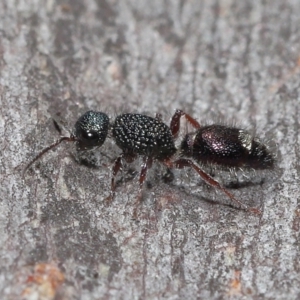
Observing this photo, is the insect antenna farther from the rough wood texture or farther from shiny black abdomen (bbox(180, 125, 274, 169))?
shiny black abdomen (bbox(180, 125, 274, 169))

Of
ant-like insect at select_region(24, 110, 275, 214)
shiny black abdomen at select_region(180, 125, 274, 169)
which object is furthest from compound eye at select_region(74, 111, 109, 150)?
shiny black abdomen at select_region(180, 125, 274, 169)

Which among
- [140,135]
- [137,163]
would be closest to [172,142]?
[140,135]

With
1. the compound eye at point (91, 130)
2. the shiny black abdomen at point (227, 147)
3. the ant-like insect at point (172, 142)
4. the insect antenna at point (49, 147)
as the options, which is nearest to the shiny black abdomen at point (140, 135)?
the ant-like insect at point (172, 142)

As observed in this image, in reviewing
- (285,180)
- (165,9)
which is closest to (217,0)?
(165,9)

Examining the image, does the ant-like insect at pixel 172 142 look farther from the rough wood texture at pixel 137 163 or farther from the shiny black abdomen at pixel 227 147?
the rough wood texture at pixel 137 163

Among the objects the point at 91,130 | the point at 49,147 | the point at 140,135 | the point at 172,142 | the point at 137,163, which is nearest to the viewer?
the point at 49,147

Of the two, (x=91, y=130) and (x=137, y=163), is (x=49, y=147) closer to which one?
(x=91, y=130)
